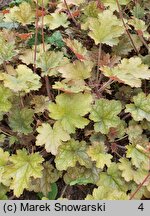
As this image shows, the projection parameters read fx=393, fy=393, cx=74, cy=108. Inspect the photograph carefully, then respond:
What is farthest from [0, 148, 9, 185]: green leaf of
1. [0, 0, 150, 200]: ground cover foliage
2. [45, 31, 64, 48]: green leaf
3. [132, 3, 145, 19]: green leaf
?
[132, 3, 145, 19]: green leaf

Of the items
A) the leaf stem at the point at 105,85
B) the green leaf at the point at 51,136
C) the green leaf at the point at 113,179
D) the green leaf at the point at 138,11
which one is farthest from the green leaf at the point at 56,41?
the green leaf at the point at 113,179

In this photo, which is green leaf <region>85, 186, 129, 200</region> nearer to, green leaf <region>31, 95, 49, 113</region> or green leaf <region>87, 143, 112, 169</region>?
green leaf <region>87, 143, 112, 169</region>

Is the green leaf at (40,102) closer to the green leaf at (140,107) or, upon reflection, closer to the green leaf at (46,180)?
the green leaf at (46,180)

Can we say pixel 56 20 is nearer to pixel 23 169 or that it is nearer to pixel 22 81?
pixel 22 81

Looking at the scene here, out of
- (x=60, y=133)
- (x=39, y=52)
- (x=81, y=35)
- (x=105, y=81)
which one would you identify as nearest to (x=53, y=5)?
(x=81, y=35)

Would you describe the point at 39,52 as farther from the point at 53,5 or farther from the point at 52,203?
the point at 52,203

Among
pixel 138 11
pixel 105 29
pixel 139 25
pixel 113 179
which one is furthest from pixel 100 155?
pixel 138 11

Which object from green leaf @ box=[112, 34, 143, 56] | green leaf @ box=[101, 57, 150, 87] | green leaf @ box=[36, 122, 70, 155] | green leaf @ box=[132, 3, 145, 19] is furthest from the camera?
green leaf @ box=[132, 3, 145, 19]
